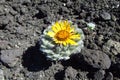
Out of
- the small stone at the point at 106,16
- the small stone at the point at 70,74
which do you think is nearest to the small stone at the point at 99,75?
the small stone at the point at 70,74

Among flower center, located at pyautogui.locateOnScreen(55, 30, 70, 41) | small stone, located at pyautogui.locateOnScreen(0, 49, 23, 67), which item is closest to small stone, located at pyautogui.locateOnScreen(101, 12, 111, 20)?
flower center, located at pyautogui.locateOnScreen(55, 30, 70, 41)

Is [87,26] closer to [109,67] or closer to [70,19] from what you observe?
[70,19]

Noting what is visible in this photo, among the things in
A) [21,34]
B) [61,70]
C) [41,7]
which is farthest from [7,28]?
[61,70]

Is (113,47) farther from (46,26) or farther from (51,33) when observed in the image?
(46,26)

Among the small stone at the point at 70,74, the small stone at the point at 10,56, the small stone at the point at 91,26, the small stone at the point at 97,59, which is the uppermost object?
the small stone at the point at 91,26

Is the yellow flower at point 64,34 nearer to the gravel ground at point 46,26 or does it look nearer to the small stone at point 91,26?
the gravel ground at point 46,26

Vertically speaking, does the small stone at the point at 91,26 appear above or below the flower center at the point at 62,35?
below

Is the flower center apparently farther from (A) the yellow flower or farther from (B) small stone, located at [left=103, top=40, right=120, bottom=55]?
(B) small stone, located at [left=103, top=40, right=120, bottom=55]
